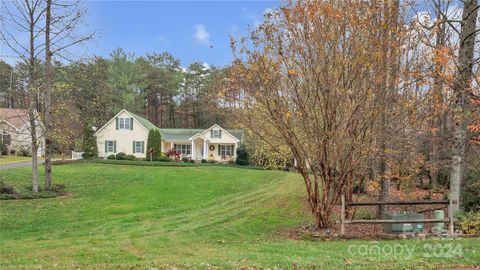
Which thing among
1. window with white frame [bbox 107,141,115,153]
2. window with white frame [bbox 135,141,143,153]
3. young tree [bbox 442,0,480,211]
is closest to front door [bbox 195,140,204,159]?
window with white frame [bbox 135,141,143,153]

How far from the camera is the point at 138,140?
37531 millimetres

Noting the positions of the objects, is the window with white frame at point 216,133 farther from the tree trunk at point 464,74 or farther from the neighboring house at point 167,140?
the tree trunk at point 464,74

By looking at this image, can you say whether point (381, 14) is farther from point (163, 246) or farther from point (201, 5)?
point (163, 246)

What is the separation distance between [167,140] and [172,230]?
30.1 meters

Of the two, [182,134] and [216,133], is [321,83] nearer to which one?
[216,133]

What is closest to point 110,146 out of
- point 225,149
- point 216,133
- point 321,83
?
point 216,133

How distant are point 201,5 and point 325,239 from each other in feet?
25.6

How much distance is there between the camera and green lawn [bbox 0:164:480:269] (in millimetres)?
5930

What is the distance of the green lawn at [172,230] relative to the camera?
5.93m

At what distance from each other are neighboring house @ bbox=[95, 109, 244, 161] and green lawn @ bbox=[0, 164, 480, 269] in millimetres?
15390

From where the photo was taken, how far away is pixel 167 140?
131 feet

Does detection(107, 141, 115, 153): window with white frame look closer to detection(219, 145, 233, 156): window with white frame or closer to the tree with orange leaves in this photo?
detection(219, 145, 233, 156): window with white frame

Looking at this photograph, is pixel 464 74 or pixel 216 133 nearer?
pixel 464 74

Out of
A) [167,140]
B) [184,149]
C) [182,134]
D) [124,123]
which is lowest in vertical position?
[184,149]
